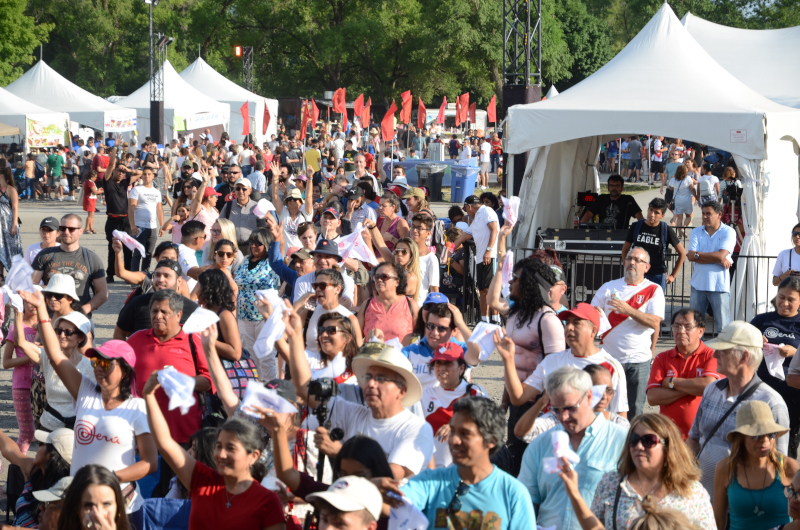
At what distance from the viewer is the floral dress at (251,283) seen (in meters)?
7.34

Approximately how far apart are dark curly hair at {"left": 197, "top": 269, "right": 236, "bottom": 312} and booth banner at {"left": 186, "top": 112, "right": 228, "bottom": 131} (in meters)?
26.6

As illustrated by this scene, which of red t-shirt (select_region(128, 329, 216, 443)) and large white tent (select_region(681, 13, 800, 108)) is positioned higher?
large white tent (select_region(681, 13, 800, 108))

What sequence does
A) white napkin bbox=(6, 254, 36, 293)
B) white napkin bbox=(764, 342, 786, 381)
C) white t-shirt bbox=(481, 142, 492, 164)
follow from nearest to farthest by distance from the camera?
white napkin bbox=(6, 254, 36, 293), white napkin bbox=(764, 342, 786, 381), white t-shirt bbox=(481, 142, 492, 164)

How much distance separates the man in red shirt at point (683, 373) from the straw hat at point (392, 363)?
6.75 feet

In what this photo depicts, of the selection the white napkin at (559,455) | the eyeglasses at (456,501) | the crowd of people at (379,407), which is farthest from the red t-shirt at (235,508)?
the white napkin at (559,455)

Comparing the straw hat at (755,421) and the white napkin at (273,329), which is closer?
the straw hat at (755,421)

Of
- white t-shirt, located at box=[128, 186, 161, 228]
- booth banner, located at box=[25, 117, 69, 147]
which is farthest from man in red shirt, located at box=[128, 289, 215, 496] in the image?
booth banner, located at box=[25, 117, 69, 147]

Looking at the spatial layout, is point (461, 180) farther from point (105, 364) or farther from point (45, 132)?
point (105, 364)

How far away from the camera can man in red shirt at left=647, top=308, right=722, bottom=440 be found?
5.61 m

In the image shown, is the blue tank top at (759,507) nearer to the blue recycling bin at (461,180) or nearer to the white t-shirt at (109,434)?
the white t-shirt at (109,434)

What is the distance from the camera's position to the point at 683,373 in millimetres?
5676

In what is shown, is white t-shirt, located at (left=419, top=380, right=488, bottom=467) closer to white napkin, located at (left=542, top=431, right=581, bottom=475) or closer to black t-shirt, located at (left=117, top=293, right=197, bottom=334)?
white napkin, located at (left=542, top=431, right=581, bottom=475)

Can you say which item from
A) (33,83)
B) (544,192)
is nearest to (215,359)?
(544,192)

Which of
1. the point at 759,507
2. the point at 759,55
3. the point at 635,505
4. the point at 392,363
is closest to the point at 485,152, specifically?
the point at 759,55
